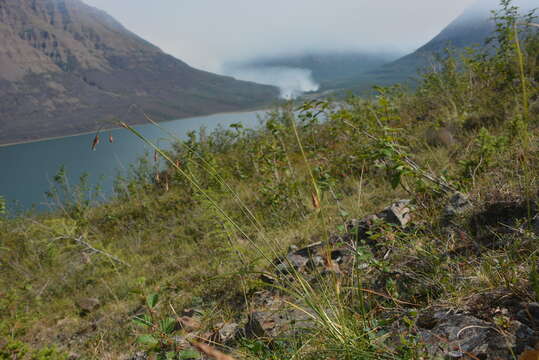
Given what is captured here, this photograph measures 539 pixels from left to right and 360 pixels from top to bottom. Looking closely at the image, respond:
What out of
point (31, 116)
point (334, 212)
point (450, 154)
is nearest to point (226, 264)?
point (334, 212)

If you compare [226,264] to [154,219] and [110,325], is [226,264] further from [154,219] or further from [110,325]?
[154,219]

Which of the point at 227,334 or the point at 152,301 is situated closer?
the point at 152,301

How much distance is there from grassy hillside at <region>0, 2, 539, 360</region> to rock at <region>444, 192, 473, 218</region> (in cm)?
1

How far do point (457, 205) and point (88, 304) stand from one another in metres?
4.79

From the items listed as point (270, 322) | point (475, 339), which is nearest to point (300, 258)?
point (270, 322)

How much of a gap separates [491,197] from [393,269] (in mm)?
876

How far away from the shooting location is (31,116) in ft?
553

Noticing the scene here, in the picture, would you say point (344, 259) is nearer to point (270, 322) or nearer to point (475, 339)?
point (270, 322)

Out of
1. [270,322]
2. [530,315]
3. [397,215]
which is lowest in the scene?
[270,322]

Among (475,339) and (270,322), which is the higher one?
(475,339)

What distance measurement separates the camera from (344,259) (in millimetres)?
2336

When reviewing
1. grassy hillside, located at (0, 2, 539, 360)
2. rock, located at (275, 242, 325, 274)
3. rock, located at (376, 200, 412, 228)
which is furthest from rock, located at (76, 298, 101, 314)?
rock, located at (376, 200, 412, 228)

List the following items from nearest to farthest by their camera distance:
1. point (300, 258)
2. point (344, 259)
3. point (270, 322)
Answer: point (270, 322)
point (344, 259)
point (300, 258)

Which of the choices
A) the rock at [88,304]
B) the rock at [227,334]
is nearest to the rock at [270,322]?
the rock at [227,334]
